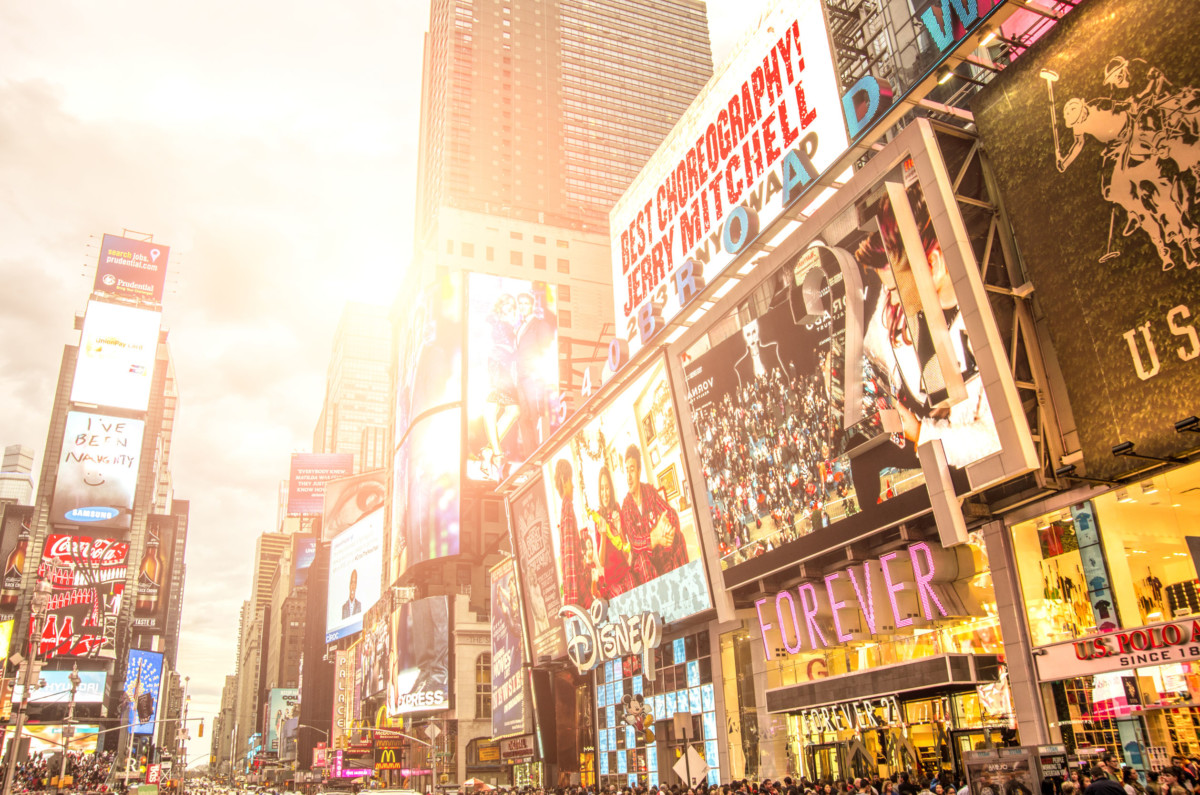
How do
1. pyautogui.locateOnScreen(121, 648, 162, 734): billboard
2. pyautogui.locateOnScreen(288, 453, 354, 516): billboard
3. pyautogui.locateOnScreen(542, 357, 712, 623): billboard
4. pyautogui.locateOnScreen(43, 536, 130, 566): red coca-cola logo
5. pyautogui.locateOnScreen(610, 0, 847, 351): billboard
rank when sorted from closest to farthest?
pyautogui.locateOnScreen(610, 0, 847, 351): billboard → pyautogui.locateOnScreen(542, 357, 712, 623): billboard → pyautogui.locateOnScreen(43, 536, 130, 566): red coca-cola logo → pyautogui.locateOnScreen(121, 648, 162, 734): billboard → pyautogui.locateOnScreen(288, 453, 354, 516): billboard

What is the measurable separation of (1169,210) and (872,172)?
27.8ft

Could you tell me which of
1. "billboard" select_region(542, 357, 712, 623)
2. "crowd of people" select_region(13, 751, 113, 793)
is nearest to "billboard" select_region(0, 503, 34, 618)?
"crowd of people" select_region(13, 751, 113, 793)

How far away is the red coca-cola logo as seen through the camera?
85875 mm

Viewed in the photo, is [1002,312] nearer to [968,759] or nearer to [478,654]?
[968,759]

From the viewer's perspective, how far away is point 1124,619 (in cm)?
1847

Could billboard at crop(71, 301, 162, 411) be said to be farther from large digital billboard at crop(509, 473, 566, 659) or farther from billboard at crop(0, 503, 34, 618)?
large digital billboard at crop(509, 473, 566, 659)

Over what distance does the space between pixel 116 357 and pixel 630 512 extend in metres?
83.9

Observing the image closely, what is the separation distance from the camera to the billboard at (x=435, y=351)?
76.8m

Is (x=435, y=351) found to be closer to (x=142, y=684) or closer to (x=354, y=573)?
(x=354, y=573)

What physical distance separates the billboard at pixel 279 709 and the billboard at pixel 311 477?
133 ft

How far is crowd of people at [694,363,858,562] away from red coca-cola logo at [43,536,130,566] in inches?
3163

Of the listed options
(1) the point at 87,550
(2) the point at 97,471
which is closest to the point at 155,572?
(1) the point at 87,550

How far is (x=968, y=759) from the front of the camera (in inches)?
601

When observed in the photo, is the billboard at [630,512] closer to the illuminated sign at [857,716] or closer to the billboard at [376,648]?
the illuminated sign at [857,716]
